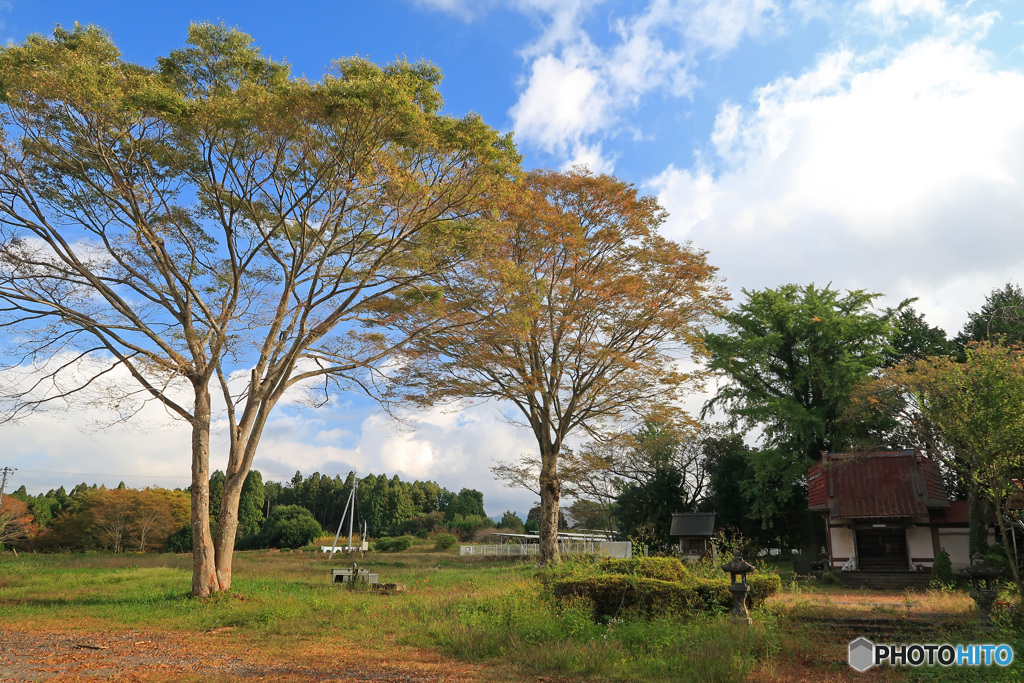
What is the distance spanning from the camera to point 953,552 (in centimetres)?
1984

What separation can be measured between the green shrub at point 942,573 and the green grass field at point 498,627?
2920mm

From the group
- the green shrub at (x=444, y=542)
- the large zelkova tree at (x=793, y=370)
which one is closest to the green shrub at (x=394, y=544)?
the green shrub at (x=444, y=542)

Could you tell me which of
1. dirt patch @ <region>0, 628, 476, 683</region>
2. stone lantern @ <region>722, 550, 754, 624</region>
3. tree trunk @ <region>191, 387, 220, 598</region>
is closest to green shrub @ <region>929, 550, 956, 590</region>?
stone lantern @ <region>722, 550, 754, 624</region>

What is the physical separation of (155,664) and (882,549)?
69.1ft

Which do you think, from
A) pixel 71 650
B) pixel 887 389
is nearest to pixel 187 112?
pixel 71 650

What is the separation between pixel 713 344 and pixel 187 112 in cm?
2422

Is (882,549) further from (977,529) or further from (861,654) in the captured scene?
(861,654)

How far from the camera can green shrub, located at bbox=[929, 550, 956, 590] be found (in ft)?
55.0

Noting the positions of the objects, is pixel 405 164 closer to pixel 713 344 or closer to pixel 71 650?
pixel 71 650

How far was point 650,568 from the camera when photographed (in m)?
10.9

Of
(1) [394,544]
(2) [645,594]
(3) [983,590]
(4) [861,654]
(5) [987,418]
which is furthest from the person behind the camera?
(1) [394,544]

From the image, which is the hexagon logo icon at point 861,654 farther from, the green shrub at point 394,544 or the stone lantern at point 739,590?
the green shrub at point 394,544

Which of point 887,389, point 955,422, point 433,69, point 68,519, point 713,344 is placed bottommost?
point 68,519

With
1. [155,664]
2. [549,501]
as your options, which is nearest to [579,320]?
[549,501]
